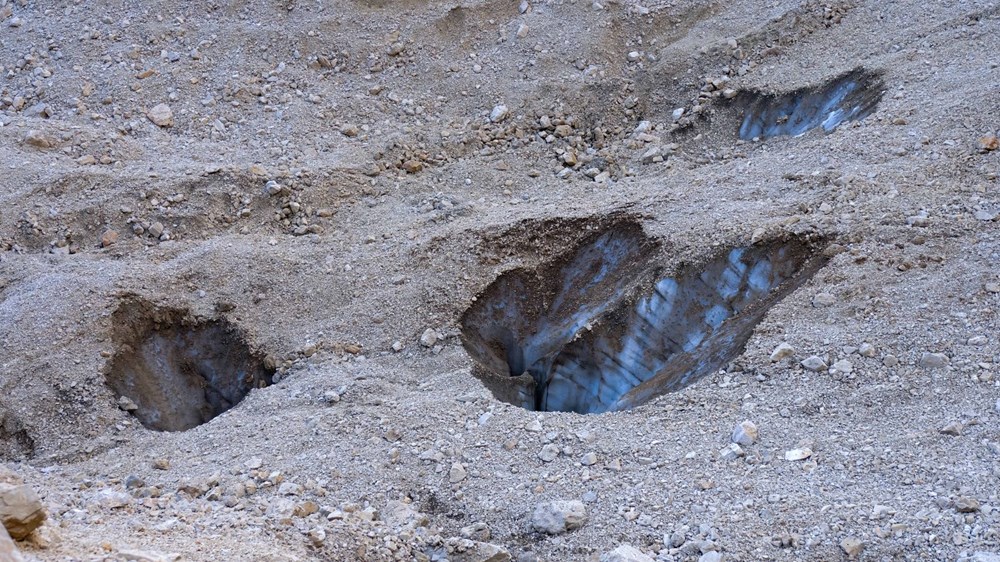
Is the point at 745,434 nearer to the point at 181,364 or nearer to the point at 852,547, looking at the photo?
the point at 852,547

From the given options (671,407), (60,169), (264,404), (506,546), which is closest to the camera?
(506,546)

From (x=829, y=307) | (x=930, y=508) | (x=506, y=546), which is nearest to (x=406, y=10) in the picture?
(x=829, y=307)

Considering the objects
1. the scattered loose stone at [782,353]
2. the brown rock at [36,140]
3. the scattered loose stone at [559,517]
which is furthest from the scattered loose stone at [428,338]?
the brown rock at [36,140]

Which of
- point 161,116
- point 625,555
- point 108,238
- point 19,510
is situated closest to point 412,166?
point 161,116

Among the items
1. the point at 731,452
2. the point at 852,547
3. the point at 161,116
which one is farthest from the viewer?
the point at 161,116

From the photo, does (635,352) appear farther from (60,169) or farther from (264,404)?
(60,169)

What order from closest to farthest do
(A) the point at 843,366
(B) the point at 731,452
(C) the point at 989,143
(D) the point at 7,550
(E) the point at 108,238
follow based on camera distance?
(D) the point at 7,550 < (B) the point at 731,452 < (A) the point at 843,366 < (C) the point at 989,143 < (E) the point at 108,238

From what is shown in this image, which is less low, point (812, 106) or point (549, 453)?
point (812, 106)
